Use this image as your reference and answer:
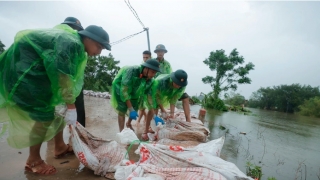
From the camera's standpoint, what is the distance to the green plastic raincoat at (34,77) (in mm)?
1696

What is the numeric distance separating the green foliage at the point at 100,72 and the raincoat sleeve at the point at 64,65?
1473 centimetres

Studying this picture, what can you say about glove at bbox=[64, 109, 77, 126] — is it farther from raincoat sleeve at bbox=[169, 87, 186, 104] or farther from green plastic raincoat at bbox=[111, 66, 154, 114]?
raincoat sleeve at bbox=[169, 87, 186, 104]

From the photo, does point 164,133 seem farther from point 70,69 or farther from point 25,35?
point 25,35

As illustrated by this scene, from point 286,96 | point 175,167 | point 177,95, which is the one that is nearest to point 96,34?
point 175,167

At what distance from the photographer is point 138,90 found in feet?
11.0

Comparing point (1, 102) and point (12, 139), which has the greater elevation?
point (1, 102)

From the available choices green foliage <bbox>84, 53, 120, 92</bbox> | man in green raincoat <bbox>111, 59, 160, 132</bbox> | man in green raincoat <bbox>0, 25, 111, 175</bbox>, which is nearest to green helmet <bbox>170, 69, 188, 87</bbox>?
man in green raincoat <bbox>111, 59, 160, 132</bbox>

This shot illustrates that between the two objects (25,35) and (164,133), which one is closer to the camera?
(25,35)

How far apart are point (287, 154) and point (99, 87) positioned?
46.9 ft

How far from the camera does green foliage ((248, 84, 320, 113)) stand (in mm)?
35094

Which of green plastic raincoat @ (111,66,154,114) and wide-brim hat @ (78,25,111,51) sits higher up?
wide-brim hat @ (78,25,111,51)

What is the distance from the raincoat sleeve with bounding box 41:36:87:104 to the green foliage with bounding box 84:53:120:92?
48.3ft

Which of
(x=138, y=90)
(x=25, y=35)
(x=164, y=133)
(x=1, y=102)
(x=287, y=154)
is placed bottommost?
(x=287, y=154)

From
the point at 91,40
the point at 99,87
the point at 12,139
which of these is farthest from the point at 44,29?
the point at 99,87
